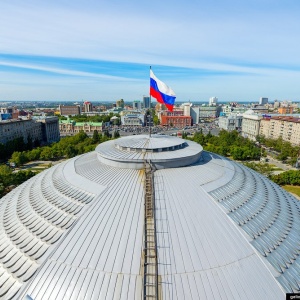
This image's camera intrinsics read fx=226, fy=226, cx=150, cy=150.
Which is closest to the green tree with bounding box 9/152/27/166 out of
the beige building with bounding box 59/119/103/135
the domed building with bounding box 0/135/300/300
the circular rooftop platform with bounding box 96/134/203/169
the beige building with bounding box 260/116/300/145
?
the domed building with bounding box 0/135/300/300

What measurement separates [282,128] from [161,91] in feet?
332

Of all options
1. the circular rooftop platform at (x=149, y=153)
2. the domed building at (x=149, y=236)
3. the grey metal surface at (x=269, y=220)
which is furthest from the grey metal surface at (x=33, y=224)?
the grey metal surface at (x=269, y=220)

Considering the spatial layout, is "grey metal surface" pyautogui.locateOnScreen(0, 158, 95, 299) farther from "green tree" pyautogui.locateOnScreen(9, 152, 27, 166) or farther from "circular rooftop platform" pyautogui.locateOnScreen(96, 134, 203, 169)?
"green tree" pyautogui.locateOnScreen(9, 152, 27, 166)

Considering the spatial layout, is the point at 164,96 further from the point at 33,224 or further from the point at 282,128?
the point at 282,128

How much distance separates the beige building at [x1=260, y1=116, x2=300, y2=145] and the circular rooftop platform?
9316 centimetres

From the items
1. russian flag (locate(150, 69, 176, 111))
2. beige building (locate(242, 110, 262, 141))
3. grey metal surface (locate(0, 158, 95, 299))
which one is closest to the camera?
grey metal surface (locate(0, 158, 95, 299))

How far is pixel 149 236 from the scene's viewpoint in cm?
1087

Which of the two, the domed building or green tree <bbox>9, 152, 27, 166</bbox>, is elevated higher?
the domed building

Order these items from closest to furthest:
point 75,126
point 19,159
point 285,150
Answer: point 19,159
point 285,150
point 75,126

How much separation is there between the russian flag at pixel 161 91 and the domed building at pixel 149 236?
4.79 metres

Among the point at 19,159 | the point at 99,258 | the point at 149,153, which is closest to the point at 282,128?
the point at 149,153

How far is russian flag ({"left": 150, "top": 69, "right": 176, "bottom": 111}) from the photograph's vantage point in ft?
59.7

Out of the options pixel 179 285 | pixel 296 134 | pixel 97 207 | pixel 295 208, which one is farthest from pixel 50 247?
pixel 296 134

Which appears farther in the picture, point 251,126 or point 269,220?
point 251,126
